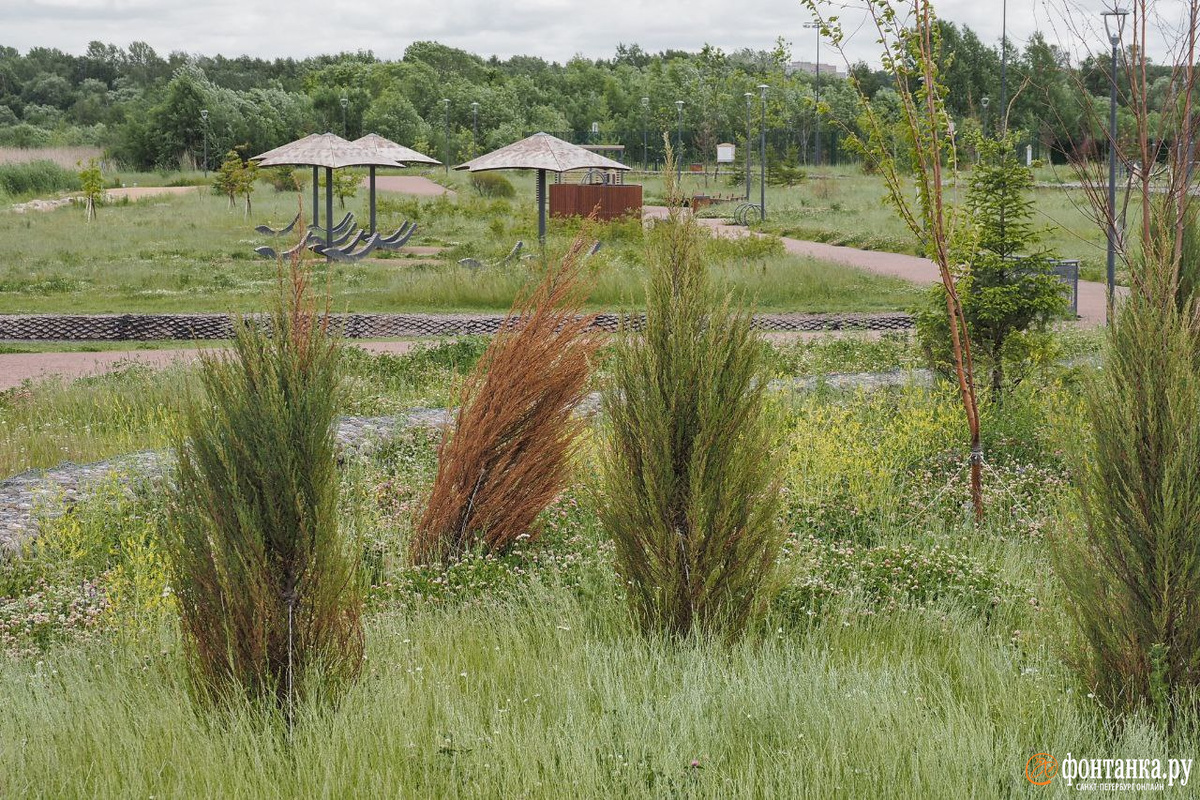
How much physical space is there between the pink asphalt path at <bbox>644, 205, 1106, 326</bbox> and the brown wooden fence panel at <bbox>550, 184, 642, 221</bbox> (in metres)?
4.05

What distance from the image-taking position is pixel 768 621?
3605mm

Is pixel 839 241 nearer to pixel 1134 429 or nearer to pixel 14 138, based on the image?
pixel 1134 429

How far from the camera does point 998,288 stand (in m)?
7.55

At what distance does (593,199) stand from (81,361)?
1830 centimetres

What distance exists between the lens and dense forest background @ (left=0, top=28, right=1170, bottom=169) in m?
51.4

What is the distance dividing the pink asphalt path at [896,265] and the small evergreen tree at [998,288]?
5.41 metres

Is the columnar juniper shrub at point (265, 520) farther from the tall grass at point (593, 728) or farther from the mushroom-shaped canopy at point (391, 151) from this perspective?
the mushroom-shaped canopy at point (391, 151)

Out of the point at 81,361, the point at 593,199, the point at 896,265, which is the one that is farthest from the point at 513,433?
the point at 593,199

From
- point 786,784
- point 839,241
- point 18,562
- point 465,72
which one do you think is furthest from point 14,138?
point 786,784

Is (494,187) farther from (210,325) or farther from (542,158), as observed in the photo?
(210,325)

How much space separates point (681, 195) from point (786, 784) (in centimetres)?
192

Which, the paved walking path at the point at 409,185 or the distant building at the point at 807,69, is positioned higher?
the distant building at the point at 807,69

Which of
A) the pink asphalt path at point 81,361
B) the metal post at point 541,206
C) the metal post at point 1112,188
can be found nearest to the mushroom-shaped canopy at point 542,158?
the metal post at point 541,206

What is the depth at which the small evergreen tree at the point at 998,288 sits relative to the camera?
750 centimetres
